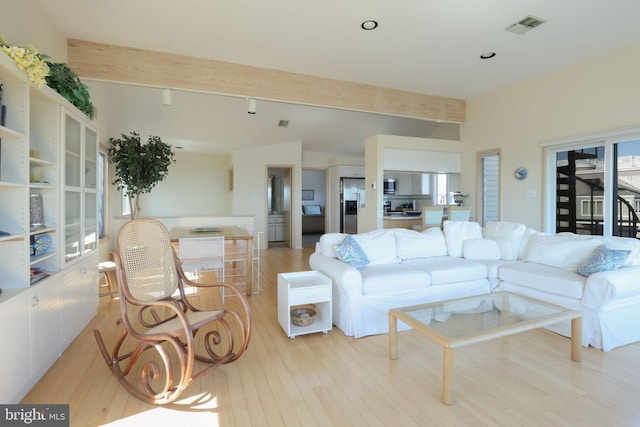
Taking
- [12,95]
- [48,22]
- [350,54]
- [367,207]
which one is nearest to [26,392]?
[12,95]

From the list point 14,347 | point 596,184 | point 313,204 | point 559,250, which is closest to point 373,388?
point 14,347

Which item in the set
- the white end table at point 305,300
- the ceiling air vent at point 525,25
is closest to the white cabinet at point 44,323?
the white end table at point 305,300

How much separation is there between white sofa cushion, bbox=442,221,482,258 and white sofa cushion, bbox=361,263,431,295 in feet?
3.04

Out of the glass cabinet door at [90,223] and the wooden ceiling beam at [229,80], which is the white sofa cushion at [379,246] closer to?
the wooden ceiling beam at [229,80]

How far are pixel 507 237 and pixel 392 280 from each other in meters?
1.86

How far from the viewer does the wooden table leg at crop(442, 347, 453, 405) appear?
5.98 feet

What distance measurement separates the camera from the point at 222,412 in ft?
5.94

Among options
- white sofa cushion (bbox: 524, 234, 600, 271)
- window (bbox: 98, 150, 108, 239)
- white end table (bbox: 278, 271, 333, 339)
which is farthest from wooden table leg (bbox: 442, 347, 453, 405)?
window (bbox: 98, 150, 108, 239)

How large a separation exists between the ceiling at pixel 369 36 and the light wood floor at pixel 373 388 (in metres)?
3.00

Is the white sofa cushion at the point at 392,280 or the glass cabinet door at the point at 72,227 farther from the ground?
the glass cabinet door at the point at 72,227

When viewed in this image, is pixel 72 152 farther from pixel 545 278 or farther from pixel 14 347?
pixel 545 278

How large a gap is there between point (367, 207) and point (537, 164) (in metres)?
2.71

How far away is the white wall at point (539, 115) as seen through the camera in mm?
3896

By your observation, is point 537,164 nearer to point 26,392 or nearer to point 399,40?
point 399,40
